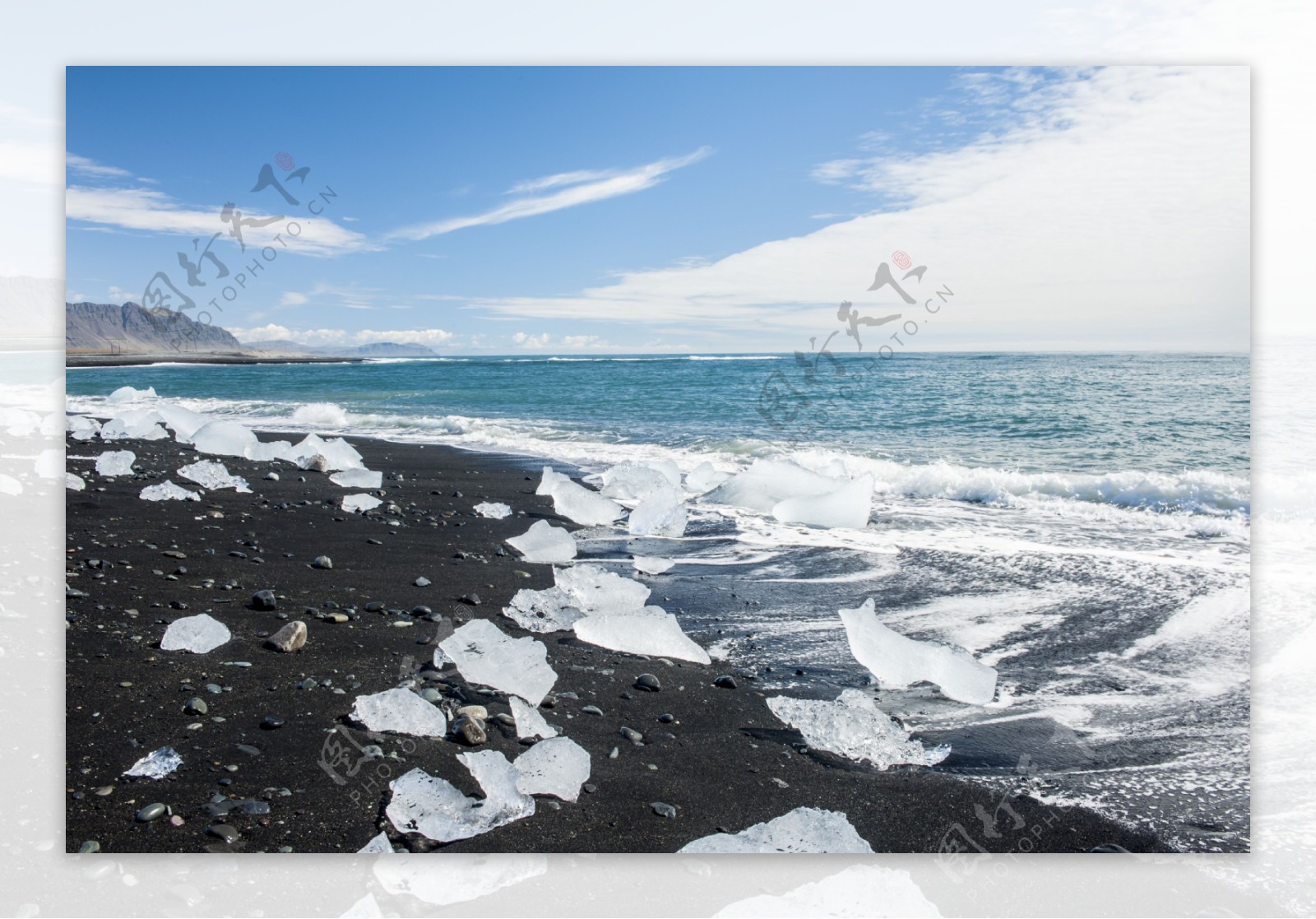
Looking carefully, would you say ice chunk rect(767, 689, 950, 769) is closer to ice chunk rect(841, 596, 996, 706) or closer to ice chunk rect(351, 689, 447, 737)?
ice chunk rect(841, 596, 996, 706)

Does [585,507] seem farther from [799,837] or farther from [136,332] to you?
[799,837]

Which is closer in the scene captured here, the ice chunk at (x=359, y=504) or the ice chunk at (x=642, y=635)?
the ice chunk at (x=642, y=635)

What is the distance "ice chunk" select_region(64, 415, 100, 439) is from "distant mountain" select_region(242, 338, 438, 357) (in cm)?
169

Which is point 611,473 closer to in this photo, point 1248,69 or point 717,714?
point 717,714

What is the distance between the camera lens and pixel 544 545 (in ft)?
12.5

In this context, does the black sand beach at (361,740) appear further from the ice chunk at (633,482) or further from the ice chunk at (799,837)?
the ice chunk at (633,482)

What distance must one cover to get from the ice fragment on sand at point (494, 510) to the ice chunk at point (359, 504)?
586 millimetres

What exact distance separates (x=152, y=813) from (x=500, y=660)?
96 centimetres

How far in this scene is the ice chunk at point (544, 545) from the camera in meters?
3.74

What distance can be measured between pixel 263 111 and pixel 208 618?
1.94m

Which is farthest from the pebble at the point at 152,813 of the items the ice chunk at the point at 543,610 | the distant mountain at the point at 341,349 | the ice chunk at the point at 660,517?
the distant mountain at the point at 341,349

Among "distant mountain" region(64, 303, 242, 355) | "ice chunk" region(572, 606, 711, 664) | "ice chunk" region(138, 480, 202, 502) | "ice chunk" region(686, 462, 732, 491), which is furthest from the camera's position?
"ice chunk" region(686, 462, 732, 491)

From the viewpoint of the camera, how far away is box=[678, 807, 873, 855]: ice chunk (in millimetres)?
2043

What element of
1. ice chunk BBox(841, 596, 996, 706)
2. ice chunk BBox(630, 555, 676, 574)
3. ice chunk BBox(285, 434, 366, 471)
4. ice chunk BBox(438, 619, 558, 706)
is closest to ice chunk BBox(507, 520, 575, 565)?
ice chunk BBox(630, 555, 676, 574)
